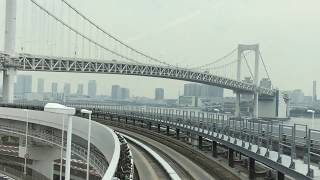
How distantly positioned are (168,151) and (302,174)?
1690 centimetres

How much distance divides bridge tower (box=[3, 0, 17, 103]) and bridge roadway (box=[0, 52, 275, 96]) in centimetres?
68

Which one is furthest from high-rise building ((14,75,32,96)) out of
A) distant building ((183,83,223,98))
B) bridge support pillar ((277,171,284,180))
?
bridge support pillar ((277,171,284,180))

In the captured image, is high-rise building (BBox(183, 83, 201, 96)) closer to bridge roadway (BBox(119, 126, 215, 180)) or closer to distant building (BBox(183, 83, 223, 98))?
distant building (BBox(183, 83, 223, 98))

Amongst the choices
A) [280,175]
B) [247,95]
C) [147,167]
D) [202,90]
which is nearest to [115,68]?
[202,90]

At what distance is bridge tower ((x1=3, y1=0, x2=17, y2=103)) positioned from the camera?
82.4 m

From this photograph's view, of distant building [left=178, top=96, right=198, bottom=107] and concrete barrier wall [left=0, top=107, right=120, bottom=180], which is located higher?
distant building [left=178, top=96, right=198, bottom=107]

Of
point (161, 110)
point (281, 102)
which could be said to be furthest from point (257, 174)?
point (281, 102)

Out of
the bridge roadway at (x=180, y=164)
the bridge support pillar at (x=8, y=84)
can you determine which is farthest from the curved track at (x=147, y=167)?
the bridge support pillar at (x=8, y=84)

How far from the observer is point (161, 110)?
5147 centimetres

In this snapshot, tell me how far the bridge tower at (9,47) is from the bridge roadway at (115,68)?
0.68 m

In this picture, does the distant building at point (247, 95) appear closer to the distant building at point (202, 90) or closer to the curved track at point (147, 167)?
the distant building at point (202, 90)

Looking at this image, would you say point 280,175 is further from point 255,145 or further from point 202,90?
point 202,90

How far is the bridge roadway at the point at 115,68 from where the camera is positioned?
318 ft

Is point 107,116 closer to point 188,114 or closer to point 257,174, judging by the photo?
point 188,114
